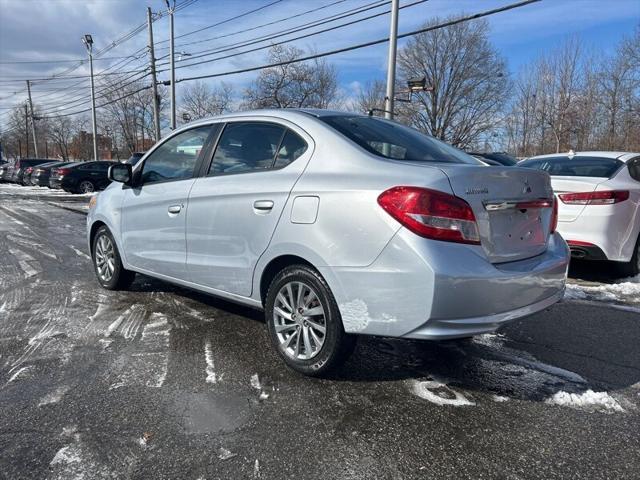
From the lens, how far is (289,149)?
10.8 feet

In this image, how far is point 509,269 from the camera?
108 inches

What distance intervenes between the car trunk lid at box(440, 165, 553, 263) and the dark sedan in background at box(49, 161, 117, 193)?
2158 centimetres

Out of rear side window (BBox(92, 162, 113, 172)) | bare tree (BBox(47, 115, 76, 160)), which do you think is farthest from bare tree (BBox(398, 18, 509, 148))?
bare tree (BBox(47, 115, 76, 160))

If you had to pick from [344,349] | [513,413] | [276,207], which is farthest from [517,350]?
[276,207]

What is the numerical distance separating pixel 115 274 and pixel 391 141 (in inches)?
132

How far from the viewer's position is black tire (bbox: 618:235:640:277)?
5747 mm

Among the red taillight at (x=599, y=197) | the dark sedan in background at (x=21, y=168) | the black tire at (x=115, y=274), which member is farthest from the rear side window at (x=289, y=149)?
the dark sedan in background at (x=21, y=168)

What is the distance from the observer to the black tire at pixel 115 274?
16.4ft

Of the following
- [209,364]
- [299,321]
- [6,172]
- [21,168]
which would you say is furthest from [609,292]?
[6,172]

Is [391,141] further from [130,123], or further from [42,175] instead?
[130,123]

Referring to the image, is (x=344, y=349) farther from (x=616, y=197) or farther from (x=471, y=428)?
(x=616, y=197)

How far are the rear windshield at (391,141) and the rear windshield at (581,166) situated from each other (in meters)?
2.47

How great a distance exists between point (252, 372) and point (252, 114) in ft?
6.35

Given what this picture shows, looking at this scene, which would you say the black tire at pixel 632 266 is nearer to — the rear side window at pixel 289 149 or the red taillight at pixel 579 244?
the red taillight at pixel 579 244
